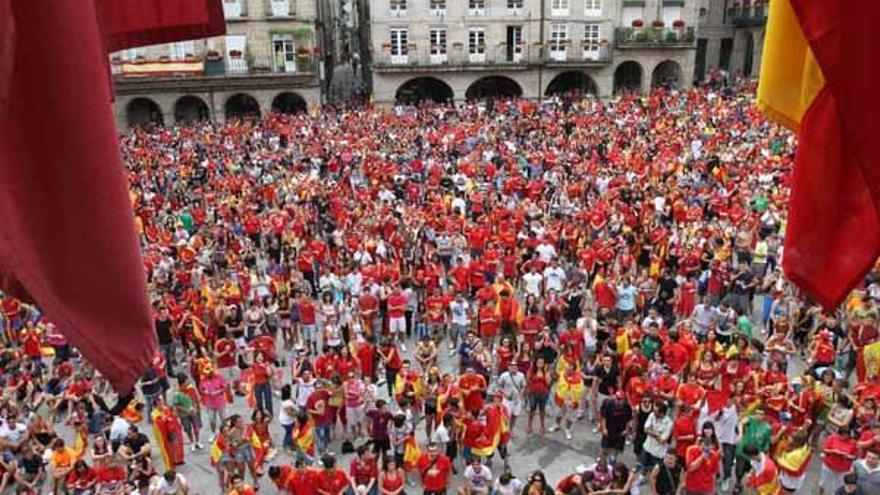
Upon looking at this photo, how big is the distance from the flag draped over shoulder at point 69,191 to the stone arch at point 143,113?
1854 inches

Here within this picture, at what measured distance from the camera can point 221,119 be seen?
45.6 m

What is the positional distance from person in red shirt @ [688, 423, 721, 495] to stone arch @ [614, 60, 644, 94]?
45.5 metres

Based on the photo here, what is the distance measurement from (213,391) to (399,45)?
124ft

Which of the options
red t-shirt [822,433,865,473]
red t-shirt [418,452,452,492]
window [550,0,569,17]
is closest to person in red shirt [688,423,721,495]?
red t-shirt [822,433,865,473]

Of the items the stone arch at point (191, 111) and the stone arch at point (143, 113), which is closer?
the stone arch at point (143, 113)

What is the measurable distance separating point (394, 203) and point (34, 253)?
20.7 meters

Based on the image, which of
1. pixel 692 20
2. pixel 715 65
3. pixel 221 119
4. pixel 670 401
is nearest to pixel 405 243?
pixel 670 401

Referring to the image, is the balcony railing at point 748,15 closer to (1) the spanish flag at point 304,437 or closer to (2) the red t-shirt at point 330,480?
(1) the spanish flag at point 304,437

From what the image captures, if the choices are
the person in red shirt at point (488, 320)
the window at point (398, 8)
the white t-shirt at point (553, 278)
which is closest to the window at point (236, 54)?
the window at point (398, 8)

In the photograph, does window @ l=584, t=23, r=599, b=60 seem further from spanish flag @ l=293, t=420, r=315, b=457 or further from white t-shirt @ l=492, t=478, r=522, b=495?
white t-shirt @ l=492, t=478, r=522, b=495

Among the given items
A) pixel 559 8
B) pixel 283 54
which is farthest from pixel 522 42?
pixel 283 54

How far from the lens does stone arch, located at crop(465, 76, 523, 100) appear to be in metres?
51.1

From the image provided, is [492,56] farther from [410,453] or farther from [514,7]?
[410,453]

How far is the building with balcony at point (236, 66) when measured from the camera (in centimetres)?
4419
